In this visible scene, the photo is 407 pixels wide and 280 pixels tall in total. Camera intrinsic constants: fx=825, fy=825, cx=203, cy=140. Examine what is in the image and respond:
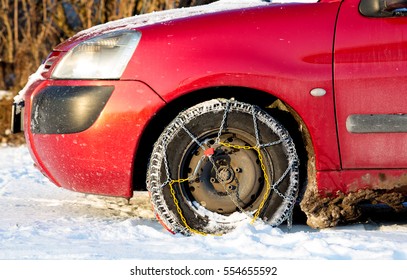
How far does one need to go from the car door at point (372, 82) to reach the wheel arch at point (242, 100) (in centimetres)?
29

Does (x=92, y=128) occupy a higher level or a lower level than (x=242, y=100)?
lower

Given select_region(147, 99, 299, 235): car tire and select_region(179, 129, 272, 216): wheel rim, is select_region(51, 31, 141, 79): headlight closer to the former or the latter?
select_region(147, 99, 299, 235): car tire

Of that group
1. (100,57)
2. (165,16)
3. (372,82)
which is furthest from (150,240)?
(372,82)

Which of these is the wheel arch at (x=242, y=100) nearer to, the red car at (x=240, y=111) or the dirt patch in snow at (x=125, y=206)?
the red car at (x=240, y=111)

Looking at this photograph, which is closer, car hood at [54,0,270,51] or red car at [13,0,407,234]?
red car at [13,0,407,234]

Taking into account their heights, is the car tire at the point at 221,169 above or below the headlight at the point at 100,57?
below

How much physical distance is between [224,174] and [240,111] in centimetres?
34

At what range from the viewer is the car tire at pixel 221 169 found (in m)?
4.33

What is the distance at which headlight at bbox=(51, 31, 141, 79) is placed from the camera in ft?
14.1

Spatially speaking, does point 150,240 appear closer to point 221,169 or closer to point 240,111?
point 221,169

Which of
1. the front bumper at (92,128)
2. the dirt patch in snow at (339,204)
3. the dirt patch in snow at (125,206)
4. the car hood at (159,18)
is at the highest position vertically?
the car hood at (159,18)

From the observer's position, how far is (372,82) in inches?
166

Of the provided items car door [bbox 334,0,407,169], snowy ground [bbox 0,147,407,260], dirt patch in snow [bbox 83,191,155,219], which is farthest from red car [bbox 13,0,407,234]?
dirt patch in snow [bbox 83,191,155,219]

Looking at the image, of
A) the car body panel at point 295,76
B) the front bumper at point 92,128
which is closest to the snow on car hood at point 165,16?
the car body panel at point 295,76
